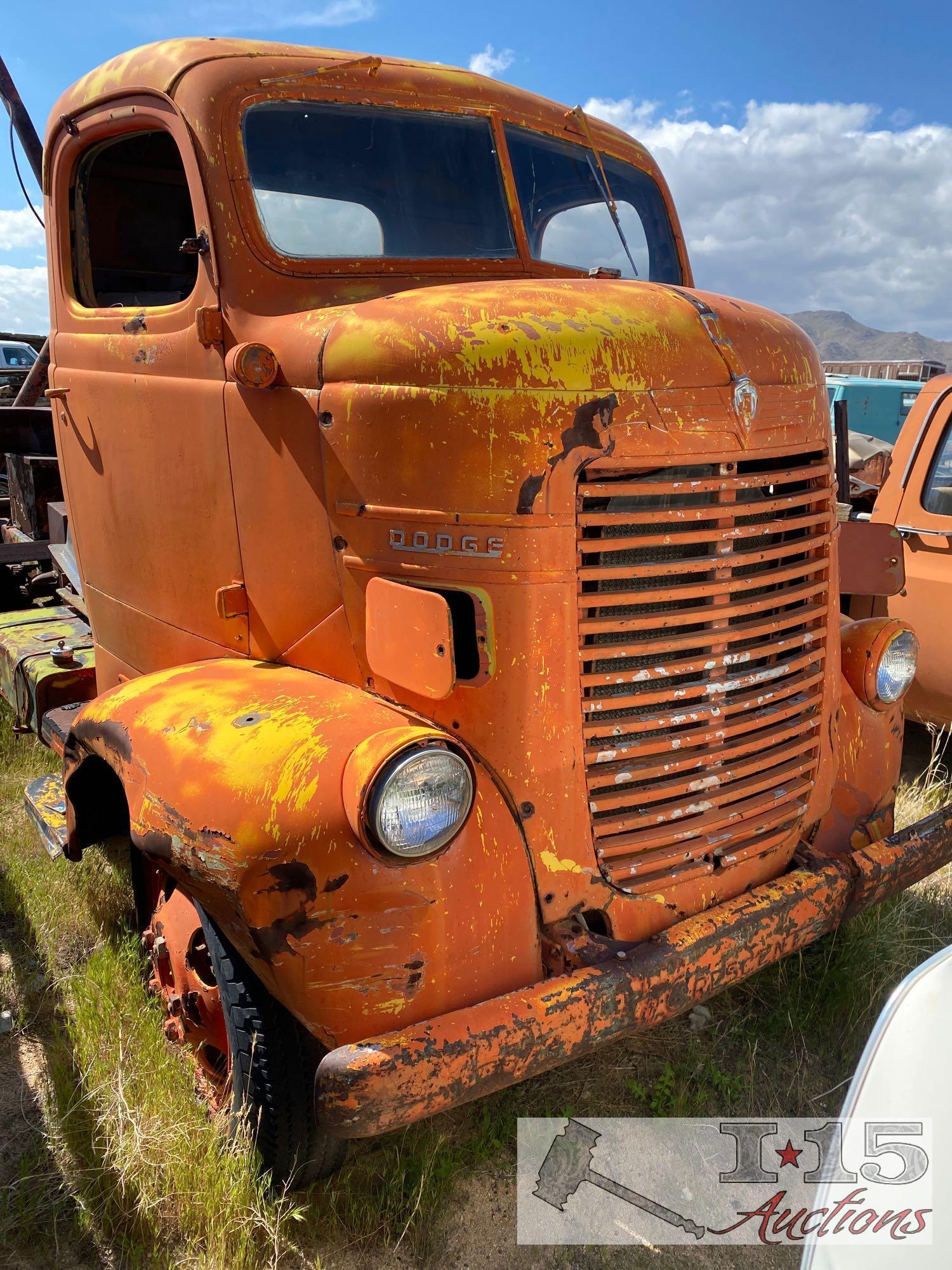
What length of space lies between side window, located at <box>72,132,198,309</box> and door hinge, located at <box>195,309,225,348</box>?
401mm

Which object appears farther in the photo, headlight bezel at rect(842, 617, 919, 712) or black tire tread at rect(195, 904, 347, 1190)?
headlight bezel at rect(842, 617, 919, 712)

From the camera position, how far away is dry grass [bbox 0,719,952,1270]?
220 cm

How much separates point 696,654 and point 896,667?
946 millimetres

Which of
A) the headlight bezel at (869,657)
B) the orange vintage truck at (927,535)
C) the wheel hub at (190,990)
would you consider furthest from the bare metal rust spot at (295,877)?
the orange vintage truck at (927,535)

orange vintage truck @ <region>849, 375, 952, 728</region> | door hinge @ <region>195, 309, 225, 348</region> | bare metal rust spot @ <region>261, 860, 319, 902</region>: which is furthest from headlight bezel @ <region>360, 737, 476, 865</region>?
orange vintage truck @ <region>849, 375, 952, 728</region>

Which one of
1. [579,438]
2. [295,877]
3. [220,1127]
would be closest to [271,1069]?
[220,1127]

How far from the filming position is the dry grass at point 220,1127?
220cm

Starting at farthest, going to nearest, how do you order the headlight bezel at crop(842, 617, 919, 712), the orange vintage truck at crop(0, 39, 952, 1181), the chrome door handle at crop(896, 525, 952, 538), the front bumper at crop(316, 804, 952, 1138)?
the chrome door handle at crop(896, 525, 952, 538) < the headlight bezel at crop(842, 617, 919, 712) < the orange vintage truck at crop(0, 39, 952, 1181) < the front bumper at crop(316, 804, 952, 1138)

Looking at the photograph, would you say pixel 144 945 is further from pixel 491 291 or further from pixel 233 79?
pixel 233 79

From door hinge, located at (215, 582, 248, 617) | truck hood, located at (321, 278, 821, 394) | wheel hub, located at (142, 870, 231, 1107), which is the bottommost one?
wheel hub, located at (142, 870, 231, 1107)

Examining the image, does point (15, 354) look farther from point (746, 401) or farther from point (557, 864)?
point (557, 864)

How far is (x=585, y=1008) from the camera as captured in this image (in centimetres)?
195

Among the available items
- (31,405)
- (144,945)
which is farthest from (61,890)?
(31,405)

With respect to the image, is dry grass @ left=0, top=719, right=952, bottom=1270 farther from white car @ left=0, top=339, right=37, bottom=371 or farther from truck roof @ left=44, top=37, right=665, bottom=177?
white car @ left=0, top=339, right=37, bottom=371
